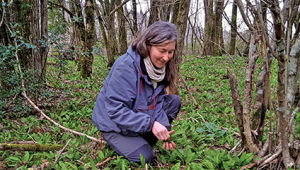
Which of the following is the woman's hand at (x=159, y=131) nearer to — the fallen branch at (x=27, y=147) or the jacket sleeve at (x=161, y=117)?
the jacket sleeve at (x=161, y=117)

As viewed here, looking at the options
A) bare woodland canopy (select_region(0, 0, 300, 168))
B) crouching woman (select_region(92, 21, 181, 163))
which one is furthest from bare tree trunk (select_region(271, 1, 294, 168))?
crouching woman (select_region(92, 21, 181, 163))

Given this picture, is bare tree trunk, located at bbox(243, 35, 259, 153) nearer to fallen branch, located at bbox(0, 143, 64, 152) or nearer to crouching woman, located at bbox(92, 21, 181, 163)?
crouching woman, located at bbox(92, 21, 181, 163)

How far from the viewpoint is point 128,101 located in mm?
2094

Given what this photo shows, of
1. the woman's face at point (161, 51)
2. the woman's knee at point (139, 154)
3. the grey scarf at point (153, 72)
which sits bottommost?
the woman's knee at point (139, 154)

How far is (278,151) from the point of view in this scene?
1.94 meters

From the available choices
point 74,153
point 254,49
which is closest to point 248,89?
point 254,49

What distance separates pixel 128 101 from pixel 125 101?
0.04m

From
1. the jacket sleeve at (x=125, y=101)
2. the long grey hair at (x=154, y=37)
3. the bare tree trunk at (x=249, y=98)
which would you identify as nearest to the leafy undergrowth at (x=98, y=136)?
the bare tree trunk at (x=249, y=98)

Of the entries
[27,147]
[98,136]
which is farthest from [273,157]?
[27,147]

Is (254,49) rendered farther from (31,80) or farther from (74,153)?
(31,80)

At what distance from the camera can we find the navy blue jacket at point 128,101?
2.03 metres

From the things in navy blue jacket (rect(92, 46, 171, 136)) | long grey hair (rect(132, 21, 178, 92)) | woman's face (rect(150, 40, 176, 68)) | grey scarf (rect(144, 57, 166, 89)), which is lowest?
navy blue jacket (rect(92, 46, 171, 136))

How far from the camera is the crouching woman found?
2045mm

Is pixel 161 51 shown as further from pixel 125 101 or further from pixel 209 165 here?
pixel 209 165
